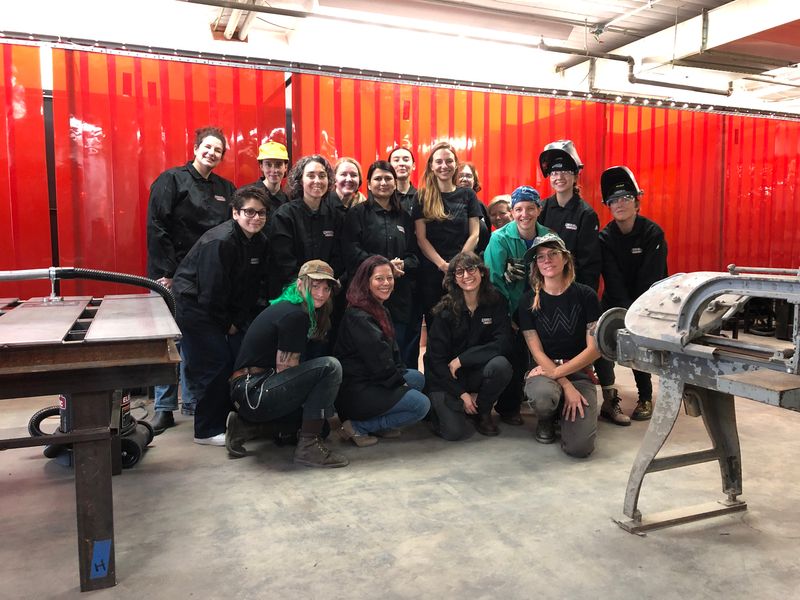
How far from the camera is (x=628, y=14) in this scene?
6949mm

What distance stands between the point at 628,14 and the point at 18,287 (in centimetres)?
680

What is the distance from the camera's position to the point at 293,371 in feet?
10.4

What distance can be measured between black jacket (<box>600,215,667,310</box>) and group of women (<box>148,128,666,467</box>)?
0.24 metres

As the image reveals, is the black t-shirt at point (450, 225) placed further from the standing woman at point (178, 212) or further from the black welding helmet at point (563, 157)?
the standing woman at point (178, 212)

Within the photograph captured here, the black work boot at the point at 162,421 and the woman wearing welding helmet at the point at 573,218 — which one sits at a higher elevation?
the woman wearing welding helmet at the point at 573,218

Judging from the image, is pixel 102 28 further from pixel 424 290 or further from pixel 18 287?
pixel 424 290

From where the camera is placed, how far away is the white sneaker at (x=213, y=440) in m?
3.54

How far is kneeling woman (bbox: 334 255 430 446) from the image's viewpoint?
3.43 m

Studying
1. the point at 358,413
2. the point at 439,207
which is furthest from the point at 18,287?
the point at 439,207

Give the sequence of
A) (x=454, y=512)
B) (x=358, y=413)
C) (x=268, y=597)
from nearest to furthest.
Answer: (x=268, y=597) < (x=454, y=512) < (x=358, y=413)

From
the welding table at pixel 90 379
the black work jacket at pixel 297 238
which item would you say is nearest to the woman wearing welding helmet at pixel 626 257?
the black work jacket at pixel 297 238

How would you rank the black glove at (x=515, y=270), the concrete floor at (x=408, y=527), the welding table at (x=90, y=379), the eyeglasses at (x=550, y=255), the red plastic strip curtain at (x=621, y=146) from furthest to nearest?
the red plastic strip curtain at (x=621, y=146), the black glove at (x=515, y=270), the eyeglasses at (x=550, y=255), the concrete floor at (x=408, y=527), the welding table at (x=90, y=379)

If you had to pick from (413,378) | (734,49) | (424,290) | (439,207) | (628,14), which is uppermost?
(628,14)

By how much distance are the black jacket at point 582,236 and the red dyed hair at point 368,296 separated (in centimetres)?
140
